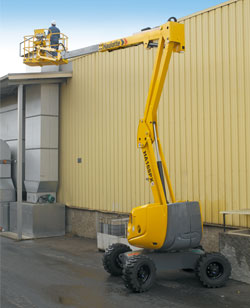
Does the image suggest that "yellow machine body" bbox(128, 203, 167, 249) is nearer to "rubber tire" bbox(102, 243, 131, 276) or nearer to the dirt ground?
the dirt ground

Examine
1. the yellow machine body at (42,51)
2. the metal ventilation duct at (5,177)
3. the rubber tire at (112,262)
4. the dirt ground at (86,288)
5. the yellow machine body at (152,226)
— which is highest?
the yellow machine body at (42,51)

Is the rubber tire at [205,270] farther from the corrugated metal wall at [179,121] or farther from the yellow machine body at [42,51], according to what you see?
the yellow machine body at [42,51]

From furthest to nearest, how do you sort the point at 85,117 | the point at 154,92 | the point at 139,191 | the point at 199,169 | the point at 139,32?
the point at 85,117, the point at 139,191, the point at 199,169, the point at 139,32, the point at 154,92

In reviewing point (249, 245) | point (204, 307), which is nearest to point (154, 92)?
point (249, 245)

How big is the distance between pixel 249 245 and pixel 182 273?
77.0 inches

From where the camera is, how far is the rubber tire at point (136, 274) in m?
8.64

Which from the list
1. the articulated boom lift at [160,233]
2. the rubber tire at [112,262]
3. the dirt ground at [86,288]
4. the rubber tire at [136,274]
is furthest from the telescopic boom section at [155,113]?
the dirt ground at [86,288]

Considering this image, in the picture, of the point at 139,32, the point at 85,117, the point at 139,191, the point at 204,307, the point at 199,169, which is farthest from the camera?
the point at 85,117

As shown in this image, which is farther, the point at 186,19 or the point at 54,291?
the point at 186,19

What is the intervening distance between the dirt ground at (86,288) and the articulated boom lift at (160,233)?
36 cm

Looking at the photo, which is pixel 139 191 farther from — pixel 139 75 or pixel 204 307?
pixel 204 307

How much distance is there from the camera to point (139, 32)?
35.9ft

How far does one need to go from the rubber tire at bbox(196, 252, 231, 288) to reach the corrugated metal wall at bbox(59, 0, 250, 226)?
1759 mm

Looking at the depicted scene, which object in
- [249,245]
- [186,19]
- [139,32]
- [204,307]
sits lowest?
[204,307]
